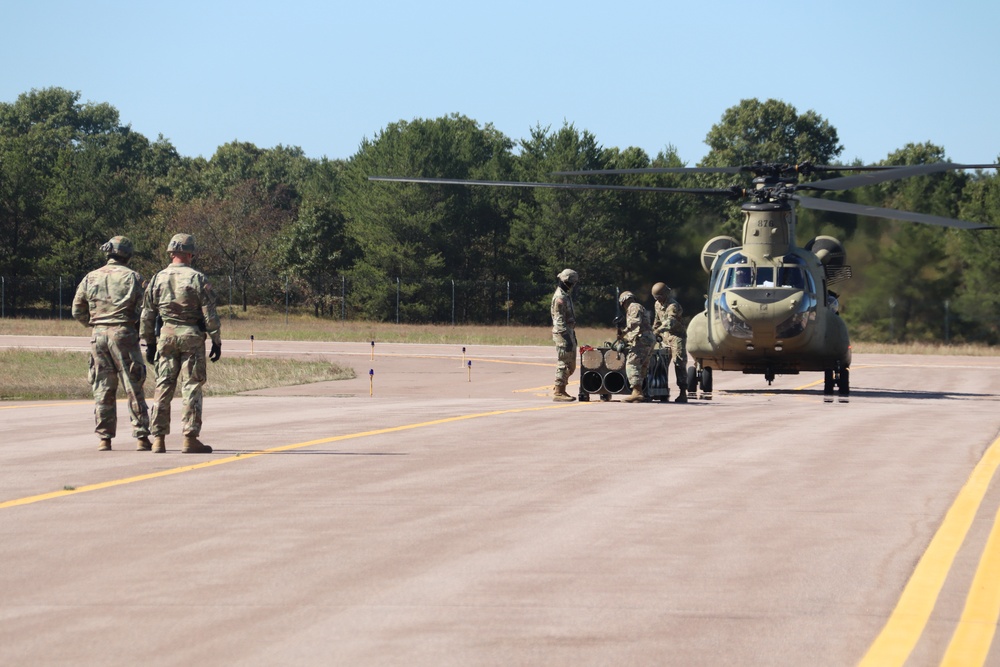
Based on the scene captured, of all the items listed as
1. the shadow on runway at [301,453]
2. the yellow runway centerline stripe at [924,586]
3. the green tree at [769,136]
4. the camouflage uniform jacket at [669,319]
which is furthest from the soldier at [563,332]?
the green tree at [769,136]

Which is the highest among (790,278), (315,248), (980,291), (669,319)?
(315,248)

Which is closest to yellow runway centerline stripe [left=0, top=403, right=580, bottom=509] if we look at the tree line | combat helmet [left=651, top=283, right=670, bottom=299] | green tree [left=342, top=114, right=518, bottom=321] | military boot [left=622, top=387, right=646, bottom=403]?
military boot [left=622, top=387, right=646, bottom=403]

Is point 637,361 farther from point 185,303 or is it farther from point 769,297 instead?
point 185,303

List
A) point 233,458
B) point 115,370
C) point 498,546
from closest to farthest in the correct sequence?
point 498,546 → point 233,458 → point 115,370

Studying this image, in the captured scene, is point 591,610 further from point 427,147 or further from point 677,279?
point 427,147

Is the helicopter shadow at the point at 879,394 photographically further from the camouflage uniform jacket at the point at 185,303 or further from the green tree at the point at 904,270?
the green tree at the point at 904,270

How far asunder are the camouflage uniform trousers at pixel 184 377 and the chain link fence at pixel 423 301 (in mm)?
60258

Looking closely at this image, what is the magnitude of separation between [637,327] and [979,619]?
50.7 feet

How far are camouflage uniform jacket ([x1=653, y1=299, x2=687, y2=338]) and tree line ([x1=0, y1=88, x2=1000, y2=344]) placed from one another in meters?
31.9

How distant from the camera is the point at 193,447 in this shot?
13.1 m

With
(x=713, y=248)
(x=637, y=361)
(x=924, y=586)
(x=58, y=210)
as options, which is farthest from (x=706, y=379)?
(x=58, y=210)

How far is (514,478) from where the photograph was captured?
1146 cm

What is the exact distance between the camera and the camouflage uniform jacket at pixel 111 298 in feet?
44.2

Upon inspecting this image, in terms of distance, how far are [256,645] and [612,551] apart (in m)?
2.87
